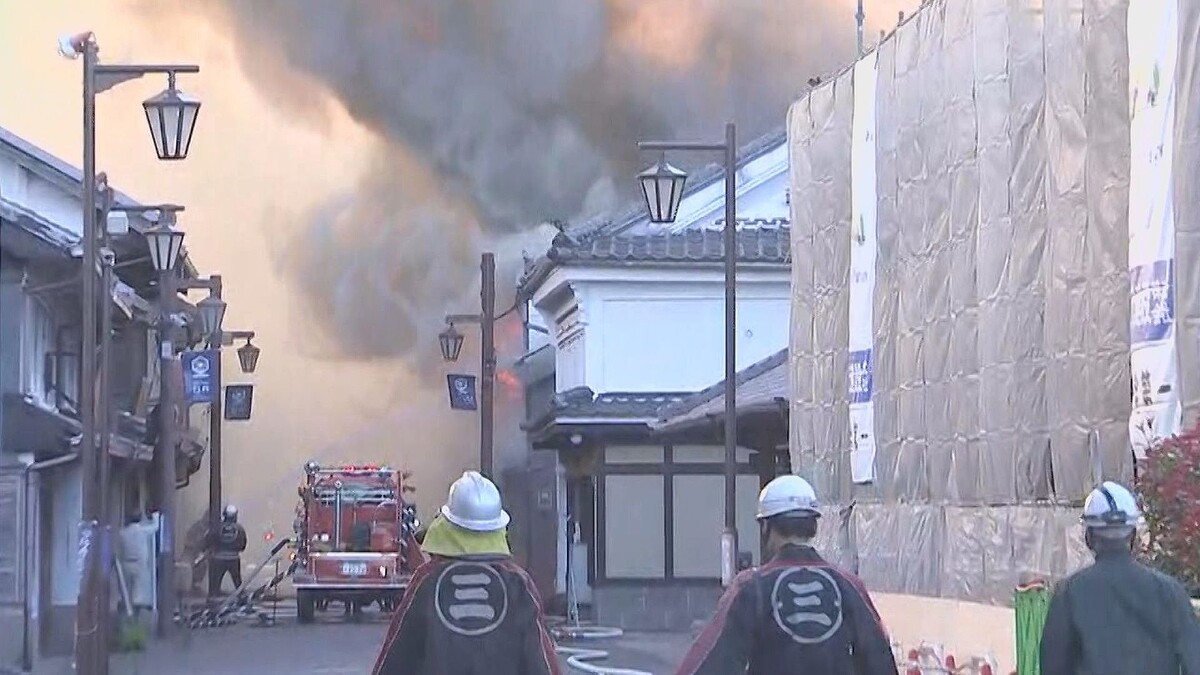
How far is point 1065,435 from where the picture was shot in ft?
45.3

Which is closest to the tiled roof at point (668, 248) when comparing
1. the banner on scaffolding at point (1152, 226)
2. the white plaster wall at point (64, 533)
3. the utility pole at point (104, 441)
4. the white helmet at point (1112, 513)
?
the white plaster wall at point (64, 533)

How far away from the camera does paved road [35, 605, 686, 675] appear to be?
24.6m

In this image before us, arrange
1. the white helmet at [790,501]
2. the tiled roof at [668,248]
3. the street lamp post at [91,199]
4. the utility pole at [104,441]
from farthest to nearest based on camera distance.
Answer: the tiled roof at [668,248] → the utility pole at [104,441] → the street lamp post at [91,199] → the white helmet at [790,501]

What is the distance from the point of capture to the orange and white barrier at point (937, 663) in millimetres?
14219

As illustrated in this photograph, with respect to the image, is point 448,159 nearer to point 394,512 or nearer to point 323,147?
point 323,147

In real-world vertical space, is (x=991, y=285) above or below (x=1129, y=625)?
above

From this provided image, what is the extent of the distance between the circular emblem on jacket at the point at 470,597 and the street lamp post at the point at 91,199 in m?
12.8

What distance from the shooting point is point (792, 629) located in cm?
A: 702

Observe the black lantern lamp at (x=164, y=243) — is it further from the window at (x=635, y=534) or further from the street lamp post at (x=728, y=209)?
the window at (x=635, y=534)

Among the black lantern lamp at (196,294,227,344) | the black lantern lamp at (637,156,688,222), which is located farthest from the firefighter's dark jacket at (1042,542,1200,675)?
the black lantern lamp at (196,294,227,344)

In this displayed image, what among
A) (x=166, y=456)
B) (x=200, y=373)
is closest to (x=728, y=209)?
(x=200, y=373)

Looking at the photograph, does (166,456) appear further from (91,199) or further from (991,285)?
(991,285)

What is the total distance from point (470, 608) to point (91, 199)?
13235 millimetres

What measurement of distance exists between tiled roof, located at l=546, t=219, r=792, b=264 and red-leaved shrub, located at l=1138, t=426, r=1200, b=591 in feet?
74.6
